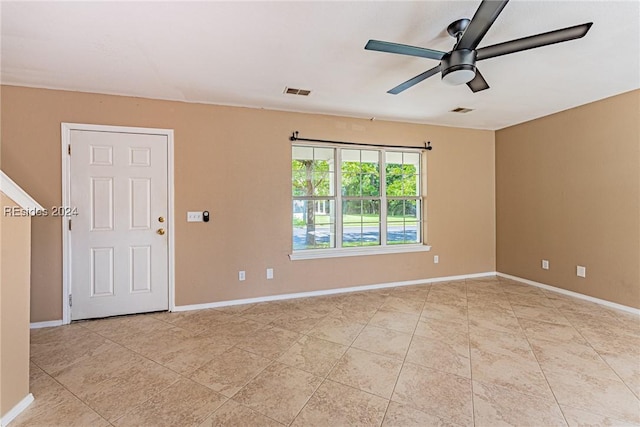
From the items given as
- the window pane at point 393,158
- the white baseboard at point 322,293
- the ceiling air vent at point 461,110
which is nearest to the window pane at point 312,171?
the window pane at point 393,158

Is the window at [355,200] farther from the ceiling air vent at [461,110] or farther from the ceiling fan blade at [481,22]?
the ceiling fan blade at [481,22]

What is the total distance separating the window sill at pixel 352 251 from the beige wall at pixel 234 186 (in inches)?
3.0

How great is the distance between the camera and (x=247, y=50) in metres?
2.39

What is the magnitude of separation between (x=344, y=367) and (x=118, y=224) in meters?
2.77

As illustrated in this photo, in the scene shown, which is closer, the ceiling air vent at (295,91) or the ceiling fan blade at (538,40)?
the ceiling fan blade at (538,40)

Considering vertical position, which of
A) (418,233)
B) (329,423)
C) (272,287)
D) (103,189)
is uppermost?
(103,189)

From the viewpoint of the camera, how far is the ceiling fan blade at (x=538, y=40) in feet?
5.50

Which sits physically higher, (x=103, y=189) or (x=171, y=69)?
(x=171, y=69)

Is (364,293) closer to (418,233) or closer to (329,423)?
(418,233)

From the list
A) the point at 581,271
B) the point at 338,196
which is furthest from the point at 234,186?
the point at 581,271

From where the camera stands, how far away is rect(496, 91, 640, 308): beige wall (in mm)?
3354

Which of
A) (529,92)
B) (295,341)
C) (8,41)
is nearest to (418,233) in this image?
(529,92)

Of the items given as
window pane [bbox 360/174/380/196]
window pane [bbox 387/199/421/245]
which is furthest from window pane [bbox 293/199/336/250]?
window pane [bbox 387/199/421/245]

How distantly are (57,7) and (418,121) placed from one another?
4031mm
